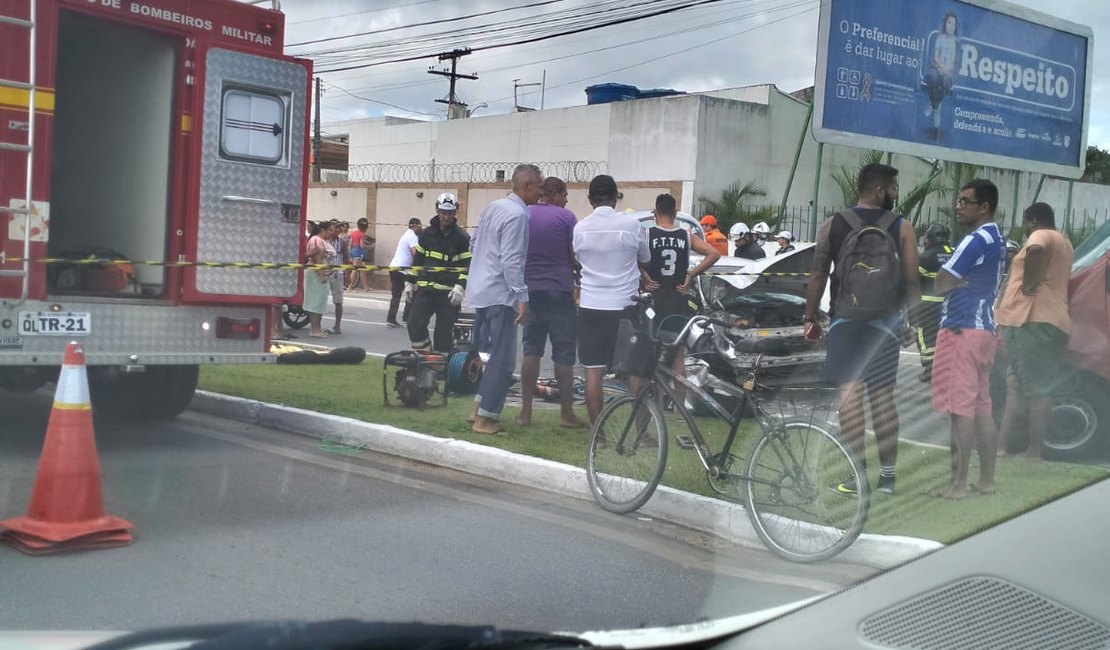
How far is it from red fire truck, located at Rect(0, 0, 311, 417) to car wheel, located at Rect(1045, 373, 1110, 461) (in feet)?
17.1

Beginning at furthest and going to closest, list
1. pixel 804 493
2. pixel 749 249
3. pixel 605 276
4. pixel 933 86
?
pixel 749 249
pixel 933 86
pixel 605 276
pixel 804 493

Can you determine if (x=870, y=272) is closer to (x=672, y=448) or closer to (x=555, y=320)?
(x=672, y=448)

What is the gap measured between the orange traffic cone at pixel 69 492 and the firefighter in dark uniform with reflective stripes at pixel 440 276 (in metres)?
5.08

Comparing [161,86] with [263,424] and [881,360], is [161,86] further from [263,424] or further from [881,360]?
[881,360]

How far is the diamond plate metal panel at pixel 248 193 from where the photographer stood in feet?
25.6

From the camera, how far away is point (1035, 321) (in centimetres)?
657

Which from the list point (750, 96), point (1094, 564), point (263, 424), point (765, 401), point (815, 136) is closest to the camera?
point (1094, 564)

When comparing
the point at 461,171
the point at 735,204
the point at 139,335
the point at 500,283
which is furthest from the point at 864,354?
the point at 461,171

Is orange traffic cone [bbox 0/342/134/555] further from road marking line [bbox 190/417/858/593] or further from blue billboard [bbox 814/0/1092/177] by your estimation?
blue billboard [bbox 814/0/1092/177]

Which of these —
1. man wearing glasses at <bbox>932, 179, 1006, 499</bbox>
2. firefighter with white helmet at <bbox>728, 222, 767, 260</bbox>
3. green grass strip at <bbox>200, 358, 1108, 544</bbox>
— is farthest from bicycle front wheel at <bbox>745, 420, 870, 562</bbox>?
firefighter with white helmet at <bbox>728, 222, 767, 260</bbox>

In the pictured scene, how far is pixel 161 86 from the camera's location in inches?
318

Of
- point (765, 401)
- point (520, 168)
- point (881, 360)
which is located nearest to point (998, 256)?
point (881, 360)

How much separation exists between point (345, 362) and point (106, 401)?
3559mm

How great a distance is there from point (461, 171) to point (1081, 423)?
19.0m
